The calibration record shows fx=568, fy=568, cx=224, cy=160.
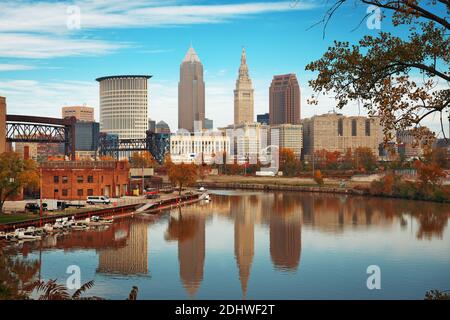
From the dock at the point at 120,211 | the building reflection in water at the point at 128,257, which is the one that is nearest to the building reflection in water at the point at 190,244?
the building reflection in water at the point at 128,257

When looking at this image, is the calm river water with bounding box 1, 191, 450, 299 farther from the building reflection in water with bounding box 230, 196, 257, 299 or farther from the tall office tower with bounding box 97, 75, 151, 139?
the tall office tower with bounding box 97, 75, 151, 139

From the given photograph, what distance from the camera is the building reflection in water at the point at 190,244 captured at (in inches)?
900

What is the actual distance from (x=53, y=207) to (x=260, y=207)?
67.6ft

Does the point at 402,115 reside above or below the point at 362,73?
below

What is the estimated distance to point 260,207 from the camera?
54000 millimetres

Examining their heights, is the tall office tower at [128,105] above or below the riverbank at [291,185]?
above

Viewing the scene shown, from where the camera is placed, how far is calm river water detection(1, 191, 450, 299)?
2136 centimetres

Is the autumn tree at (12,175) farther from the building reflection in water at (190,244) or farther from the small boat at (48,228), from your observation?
the building reflection in water at (190,244)

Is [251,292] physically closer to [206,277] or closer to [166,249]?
[206,277]

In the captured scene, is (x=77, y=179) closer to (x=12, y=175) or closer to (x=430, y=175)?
(x=12, y=175)

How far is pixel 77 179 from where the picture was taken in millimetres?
49750

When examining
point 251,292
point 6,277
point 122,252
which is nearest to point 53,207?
point 122,252

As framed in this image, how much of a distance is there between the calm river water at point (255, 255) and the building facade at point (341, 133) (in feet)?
459
